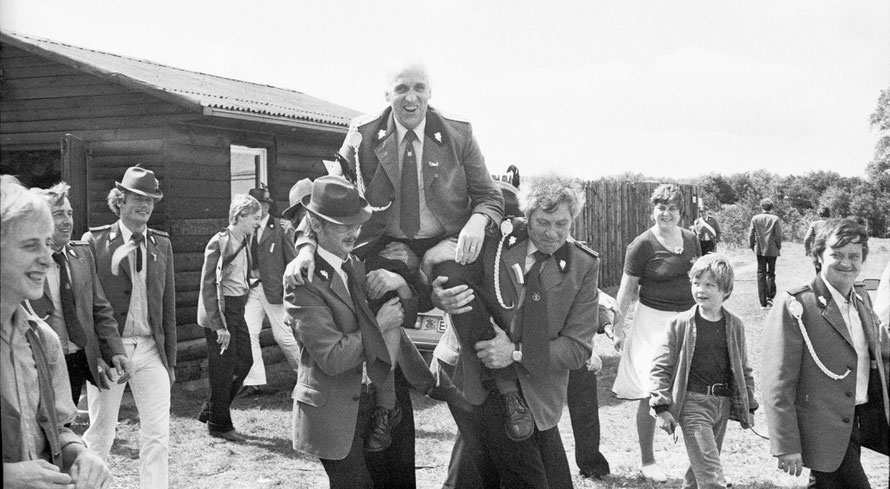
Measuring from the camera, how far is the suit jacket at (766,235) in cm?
1308

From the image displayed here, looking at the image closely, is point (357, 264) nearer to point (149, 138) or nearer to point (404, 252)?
point (404, 252)

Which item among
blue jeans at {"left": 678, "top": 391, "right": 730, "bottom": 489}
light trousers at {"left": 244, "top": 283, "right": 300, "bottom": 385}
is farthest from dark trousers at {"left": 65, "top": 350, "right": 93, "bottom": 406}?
blue jeans at {"left": 678, "top": 391, "right": 730, "bottom": 489}

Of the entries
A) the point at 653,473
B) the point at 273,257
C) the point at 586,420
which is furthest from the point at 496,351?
the point at 273,257

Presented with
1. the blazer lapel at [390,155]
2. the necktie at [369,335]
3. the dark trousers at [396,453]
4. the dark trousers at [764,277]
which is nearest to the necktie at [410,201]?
the blazer lapel at [390,155]

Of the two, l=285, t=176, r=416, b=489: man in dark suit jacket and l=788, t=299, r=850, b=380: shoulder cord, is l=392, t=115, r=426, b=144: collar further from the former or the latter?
l=788, t=299, r=850, b=380: shoulder cord

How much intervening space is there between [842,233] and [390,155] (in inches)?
84.1

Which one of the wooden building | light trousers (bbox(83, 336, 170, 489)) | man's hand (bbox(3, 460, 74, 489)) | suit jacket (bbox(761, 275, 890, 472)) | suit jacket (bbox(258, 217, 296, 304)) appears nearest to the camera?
man's hand (bbox(3, 460, 74, 489))

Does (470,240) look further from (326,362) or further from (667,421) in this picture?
(667,421)

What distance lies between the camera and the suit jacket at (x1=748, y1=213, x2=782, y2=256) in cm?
1308

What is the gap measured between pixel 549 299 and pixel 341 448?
1.16m

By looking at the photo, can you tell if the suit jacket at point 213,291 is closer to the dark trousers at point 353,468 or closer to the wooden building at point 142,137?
the wooden building at point 142,137

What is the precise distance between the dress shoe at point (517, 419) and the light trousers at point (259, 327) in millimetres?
4201

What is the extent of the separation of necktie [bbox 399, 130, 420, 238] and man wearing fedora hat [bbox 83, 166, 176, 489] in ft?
6.45

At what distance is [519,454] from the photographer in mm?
3463
